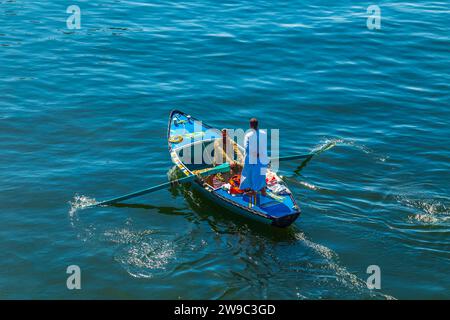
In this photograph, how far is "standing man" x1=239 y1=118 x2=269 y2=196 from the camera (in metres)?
18.8

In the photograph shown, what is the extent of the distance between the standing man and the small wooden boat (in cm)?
40

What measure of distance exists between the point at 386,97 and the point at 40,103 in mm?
16077

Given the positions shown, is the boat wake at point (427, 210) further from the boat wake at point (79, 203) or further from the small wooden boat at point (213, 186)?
the boat wake at point (79, 203)

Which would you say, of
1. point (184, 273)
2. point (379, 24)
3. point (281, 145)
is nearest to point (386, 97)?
point (281, 145)

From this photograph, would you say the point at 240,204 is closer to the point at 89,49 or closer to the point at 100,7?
the point at 89,49

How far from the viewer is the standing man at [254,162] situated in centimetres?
1880

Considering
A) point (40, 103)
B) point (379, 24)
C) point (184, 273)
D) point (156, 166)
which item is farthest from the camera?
point (379, 24)

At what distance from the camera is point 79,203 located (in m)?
21.0

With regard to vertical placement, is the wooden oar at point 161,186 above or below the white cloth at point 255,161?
below

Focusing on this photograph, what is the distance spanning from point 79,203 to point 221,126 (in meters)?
7.87

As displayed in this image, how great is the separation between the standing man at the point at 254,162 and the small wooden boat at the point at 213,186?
396mm

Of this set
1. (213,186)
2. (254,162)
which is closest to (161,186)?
(213,186)

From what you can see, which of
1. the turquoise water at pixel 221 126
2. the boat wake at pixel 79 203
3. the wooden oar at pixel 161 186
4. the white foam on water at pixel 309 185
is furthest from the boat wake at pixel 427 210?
the boat wake at pixel 79 203
